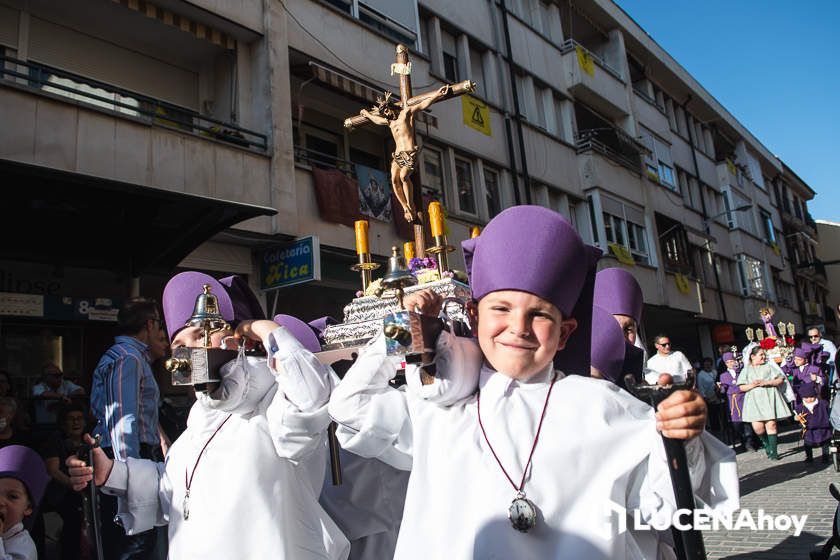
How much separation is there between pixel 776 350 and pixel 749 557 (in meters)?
7.99

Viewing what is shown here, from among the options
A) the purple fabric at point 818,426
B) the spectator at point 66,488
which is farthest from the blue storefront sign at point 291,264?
the purple fabric at point 818,426

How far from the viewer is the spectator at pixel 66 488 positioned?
16.1 ft

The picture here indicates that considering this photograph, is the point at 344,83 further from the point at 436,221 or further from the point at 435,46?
the point at 436,221

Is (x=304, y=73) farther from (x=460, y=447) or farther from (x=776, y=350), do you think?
(x=460, y=447)

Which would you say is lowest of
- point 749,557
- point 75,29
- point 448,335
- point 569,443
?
point 749,557

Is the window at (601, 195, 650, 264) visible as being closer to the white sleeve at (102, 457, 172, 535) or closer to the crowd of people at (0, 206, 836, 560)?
the crowd of people at (0, 206, 836, 560)

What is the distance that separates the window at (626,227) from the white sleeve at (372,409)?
62.3 ft

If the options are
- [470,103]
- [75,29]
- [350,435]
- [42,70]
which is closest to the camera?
[350,435]

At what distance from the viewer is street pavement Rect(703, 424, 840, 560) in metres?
5.47

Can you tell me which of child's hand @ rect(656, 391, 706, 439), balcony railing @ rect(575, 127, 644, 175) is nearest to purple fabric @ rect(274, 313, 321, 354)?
child's hand @ rect(656, 391, 706, 439)

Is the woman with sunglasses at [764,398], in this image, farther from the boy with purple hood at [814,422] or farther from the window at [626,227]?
the window at [626,227]

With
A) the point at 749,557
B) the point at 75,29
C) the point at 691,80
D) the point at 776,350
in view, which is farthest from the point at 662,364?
the point at 691,80

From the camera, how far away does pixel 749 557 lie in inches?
209

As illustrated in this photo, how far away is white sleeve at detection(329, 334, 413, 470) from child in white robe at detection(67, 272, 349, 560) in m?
0.17
